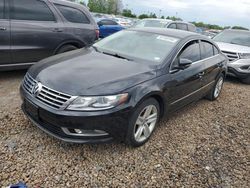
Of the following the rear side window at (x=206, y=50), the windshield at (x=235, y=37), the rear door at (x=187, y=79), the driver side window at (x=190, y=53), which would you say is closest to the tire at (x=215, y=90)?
the rear side window at (x=206, y=50)

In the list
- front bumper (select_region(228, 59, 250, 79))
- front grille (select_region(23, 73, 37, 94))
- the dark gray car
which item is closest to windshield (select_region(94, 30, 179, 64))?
front grille (select_region(23, 73, 37, 94))

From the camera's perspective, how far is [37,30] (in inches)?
196

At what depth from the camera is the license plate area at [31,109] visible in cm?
278

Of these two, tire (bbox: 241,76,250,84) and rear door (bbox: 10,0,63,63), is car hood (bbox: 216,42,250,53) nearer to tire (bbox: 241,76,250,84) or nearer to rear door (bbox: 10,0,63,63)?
tire (bbox: 241,76,250,84)

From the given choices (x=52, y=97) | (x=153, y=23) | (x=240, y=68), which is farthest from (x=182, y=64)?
(x=153, y=23)

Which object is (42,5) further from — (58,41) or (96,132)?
(96,132)

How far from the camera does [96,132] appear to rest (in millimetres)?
2707

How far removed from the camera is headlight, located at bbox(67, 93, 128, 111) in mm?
2577

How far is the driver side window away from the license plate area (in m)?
1.95

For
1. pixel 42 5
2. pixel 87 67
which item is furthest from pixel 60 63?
pixel 42 5

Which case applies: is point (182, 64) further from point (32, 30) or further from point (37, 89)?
point (32, 30)

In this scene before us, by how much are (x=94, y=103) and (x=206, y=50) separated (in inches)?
115

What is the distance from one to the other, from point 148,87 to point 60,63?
1276 millimetres

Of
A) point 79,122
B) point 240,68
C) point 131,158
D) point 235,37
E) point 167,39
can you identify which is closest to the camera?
point 79,122
